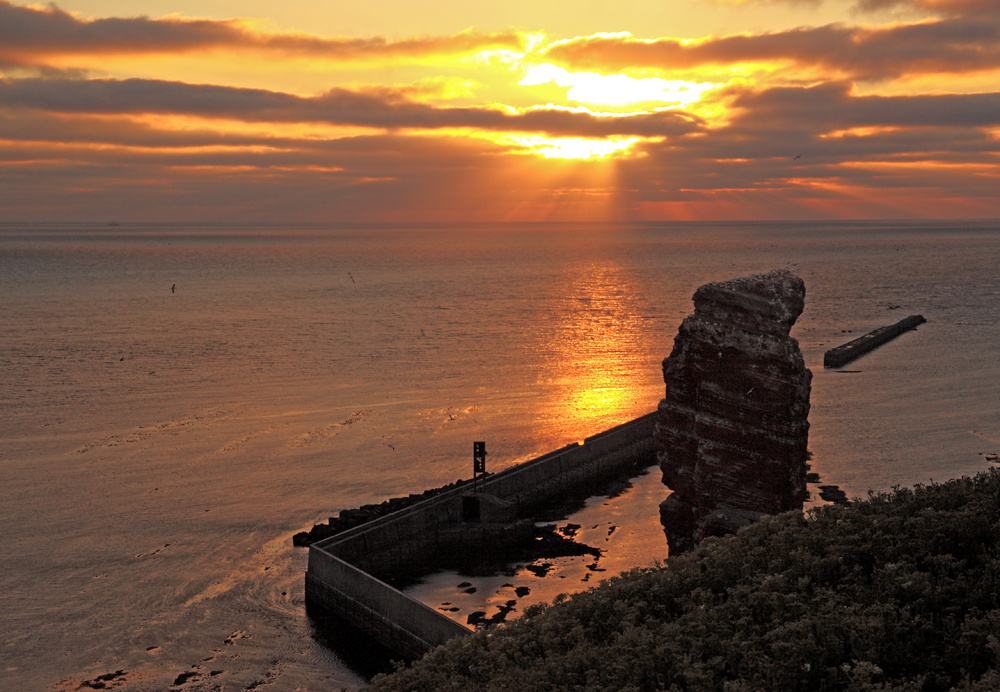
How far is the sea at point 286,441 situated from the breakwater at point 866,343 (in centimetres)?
154

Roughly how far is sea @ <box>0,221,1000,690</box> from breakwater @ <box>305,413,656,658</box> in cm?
134

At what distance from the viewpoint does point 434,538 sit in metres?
31.3

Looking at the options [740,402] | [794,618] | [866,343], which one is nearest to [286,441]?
[740,402]

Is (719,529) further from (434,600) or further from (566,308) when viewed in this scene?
(566,308)

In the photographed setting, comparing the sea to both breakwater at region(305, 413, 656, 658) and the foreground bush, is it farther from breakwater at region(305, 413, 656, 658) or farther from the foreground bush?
the foreground bush

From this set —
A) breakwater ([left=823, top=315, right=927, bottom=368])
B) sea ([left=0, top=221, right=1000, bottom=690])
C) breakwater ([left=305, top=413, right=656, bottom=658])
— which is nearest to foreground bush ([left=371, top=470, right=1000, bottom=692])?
breakwater ([left=305, top=413, right=656, bottom=658])

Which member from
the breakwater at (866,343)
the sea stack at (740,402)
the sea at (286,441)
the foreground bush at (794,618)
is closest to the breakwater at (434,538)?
the sea at (286,441)

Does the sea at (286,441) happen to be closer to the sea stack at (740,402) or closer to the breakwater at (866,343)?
the breakwater at (866,343)

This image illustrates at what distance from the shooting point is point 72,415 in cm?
4969

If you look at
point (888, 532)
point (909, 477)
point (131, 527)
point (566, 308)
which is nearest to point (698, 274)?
point (566, 308)

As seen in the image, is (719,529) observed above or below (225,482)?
above

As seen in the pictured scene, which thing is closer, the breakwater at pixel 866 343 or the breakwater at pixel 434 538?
the breakwater at pixel 434 538

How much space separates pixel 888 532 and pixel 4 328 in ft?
312

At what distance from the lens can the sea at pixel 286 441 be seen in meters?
26.1
